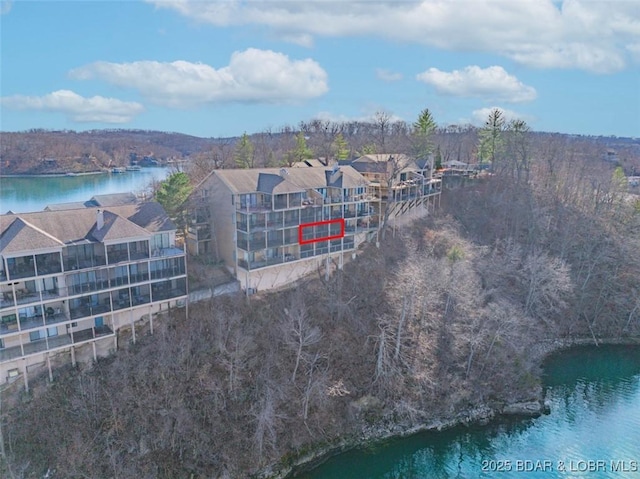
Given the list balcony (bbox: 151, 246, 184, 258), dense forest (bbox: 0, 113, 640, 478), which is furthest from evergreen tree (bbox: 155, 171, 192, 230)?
dense forest (bbox: 0, 113, 640, 478)

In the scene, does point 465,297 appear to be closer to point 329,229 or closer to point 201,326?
point 329,229

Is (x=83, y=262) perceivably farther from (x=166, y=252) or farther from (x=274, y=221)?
(x=274, y=221)

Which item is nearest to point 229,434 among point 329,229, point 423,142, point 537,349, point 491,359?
point 329,229

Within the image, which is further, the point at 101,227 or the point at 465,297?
the point at 465,297

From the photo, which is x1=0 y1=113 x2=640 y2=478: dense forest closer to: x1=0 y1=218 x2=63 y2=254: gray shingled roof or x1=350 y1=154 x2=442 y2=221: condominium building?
x1=350 y1=154 x2=442 y2=221: condominium building

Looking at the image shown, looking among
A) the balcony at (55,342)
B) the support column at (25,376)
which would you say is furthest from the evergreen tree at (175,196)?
the support column at (25,376)

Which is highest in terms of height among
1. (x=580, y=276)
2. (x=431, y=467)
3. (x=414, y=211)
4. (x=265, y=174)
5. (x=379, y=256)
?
(x=265, y=174)

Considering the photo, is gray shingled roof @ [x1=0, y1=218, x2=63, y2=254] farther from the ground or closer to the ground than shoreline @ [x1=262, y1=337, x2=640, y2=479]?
farther from the ground
